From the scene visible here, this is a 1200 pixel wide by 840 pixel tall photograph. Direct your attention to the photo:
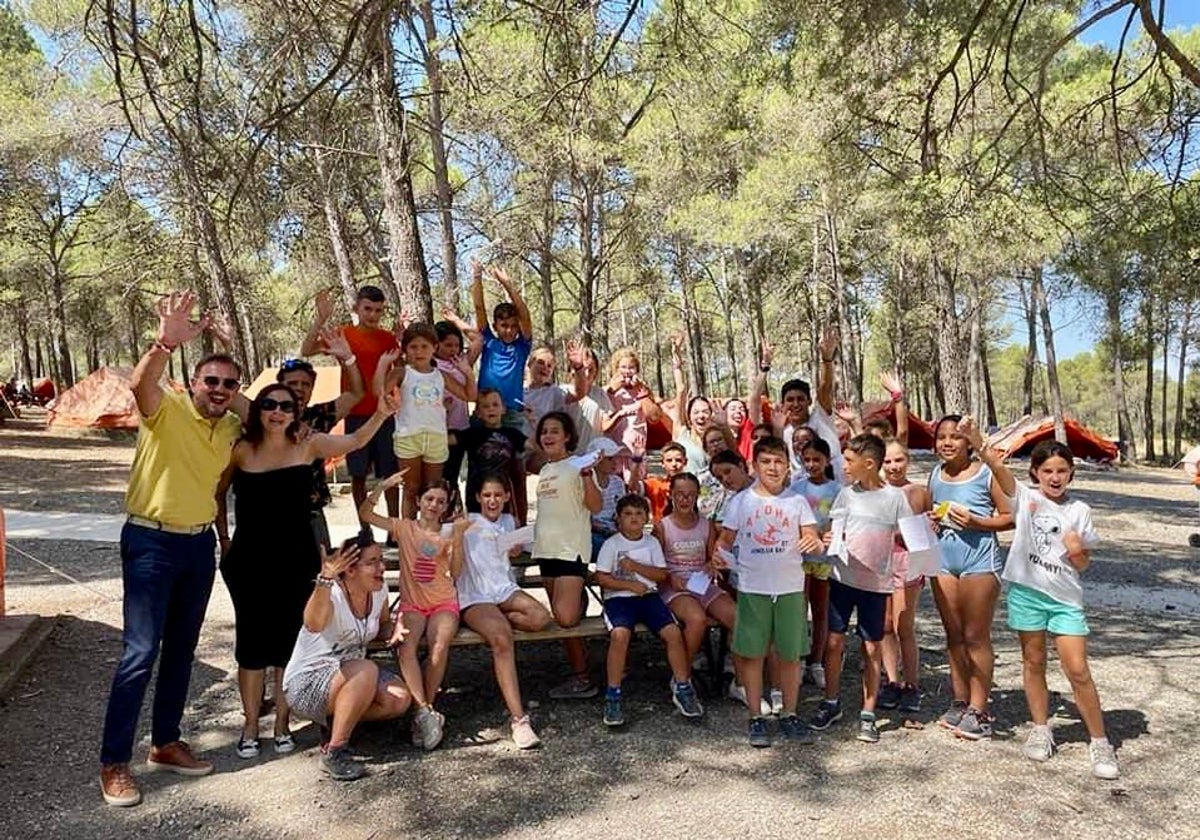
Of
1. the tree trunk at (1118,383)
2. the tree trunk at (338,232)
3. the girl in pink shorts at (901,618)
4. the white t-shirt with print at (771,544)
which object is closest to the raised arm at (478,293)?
the white t-shirt with print at (771,544)

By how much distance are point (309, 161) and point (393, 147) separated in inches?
55.6

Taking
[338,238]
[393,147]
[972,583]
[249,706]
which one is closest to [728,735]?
[972,583]

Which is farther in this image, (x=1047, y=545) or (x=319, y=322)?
(x=319, y=322)

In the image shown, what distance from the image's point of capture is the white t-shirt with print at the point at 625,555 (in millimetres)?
4336

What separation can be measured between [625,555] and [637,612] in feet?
0.94

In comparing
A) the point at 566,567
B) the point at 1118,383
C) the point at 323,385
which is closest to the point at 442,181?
the point at 323,385

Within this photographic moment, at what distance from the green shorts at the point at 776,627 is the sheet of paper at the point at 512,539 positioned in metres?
1.16

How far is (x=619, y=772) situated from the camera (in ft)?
11.7

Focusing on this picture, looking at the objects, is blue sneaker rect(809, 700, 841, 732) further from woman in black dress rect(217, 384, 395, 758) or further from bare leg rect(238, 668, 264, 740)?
bare leg rect(238, 668, 264, 740)

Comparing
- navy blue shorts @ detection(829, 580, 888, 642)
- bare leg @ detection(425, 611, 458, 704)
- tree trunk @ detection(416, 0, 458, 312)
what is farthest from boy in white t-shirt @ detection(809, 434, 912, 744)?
tree trunk @ detection(416, 0, 458, 312)

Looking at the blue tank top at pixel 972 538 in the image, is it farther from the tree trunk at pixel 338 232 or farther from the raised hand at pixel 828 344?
the tree trunk at pixel 338 232

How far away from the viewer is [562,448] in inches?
185

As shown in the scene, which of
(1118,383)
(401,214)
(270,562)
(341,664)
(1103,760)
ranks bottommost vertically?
(1103,760)

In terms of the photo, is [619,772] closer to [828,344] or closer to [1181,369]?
[828,344]
